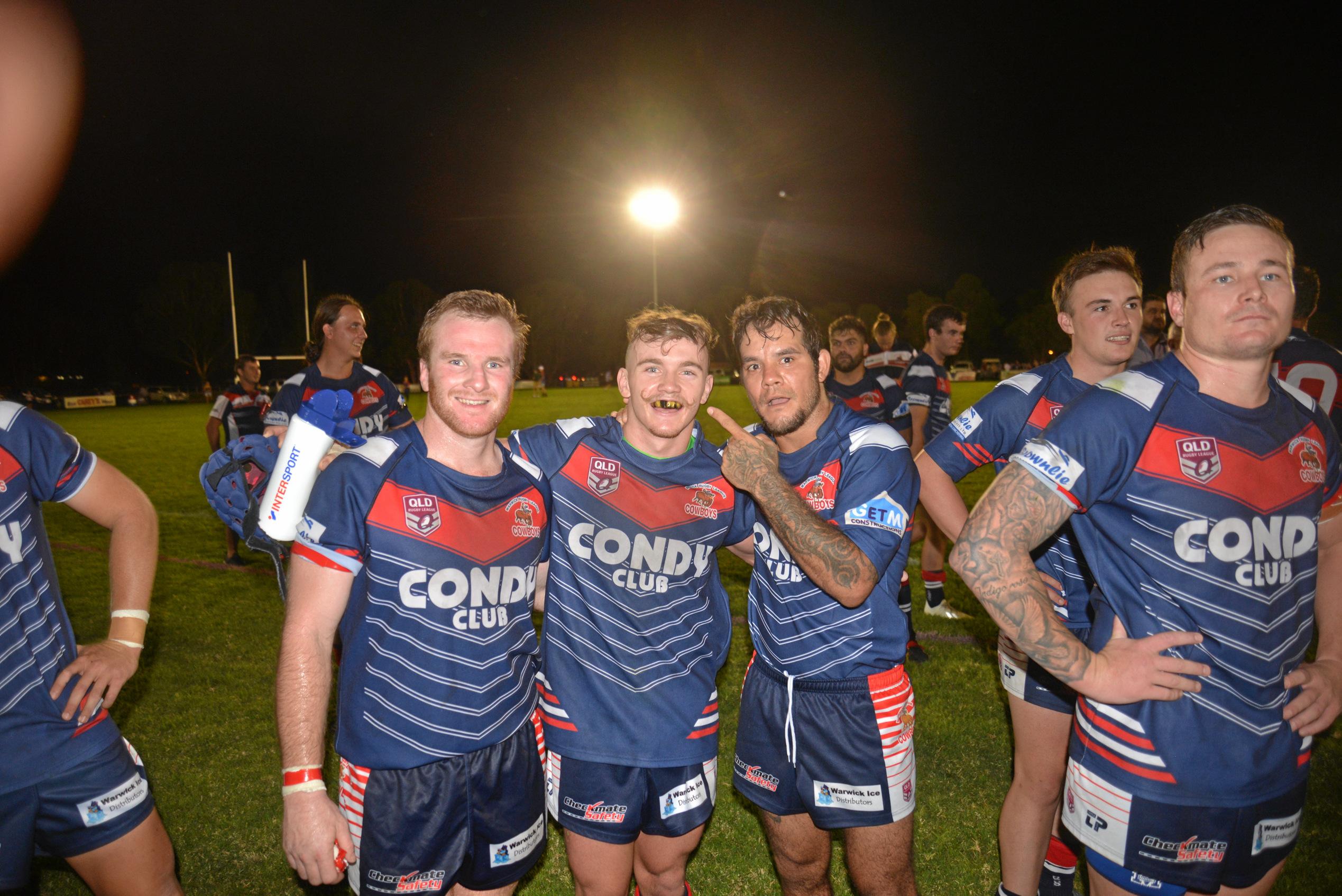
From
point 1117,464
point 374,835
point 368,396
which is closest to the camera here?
point 1117,464

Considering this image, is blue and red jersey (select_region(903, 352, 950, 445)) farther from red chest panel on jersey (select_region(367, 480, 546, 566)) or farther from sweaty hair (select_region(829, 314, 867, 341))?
red chest panel on jersey (select_region(367, 480, 546, 566))

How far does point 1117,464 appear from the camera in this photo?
7.30 ft

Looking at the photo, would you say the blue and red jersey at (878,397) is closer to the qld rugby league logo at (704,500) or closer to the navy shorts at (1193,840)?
the qld rugby league logo at (704,500)

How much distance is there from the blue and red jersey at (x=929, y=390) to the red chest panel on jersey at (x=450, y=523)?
5.92 m

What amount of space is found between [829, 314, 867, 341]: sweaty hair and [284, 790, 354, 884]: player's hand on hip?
7.05 m

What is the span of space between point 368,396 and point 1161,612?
6215mm

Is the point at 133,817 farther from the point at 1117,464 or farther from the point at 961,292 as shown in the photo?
the point at 961,292

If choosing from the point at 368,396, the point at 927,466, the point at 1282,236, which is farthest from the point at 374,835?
the point at 368,396

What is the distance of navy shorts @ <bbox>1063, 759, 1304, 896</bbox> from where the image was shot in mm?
2227

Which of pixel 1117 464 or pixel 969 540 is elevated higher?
pixel 1117 464

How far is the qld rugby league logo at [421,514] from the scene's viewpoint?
259 centimetres

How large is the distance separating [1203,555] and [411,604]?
2486mm

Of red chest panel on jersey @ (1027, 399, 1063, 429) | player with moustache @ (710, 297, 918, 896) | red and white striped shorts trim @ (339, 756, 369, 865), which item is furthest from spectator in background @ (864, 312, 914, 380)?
red and white striped shorts trim @ (339, 756, 369, 865)

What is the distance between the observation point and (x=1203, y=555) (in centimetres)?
219
